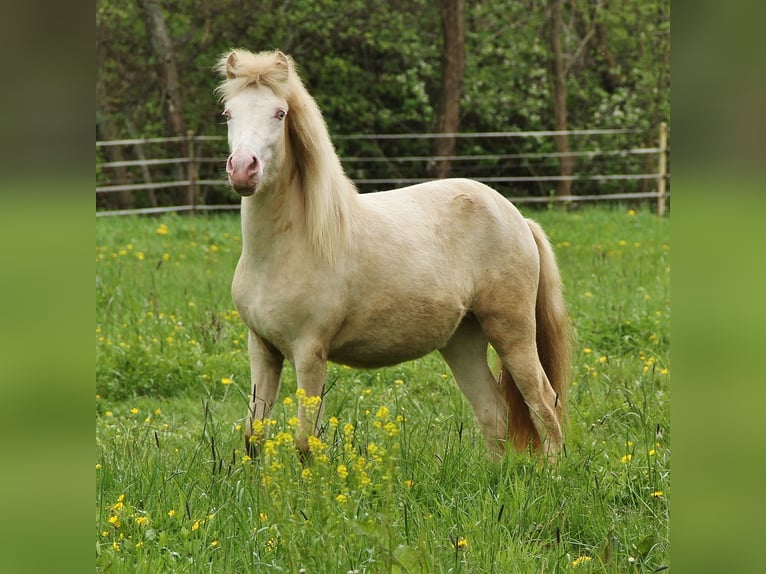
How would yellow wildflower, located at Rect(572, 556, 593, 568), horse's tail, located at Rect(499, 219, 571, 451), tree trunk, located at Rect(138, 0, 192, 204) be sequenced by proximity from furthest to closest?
tree trunk, located at Rect(138, 0, 192, 204) < horse's tail, located at Rect(499, 219, 571, 451) < yellow wildflower, located at Rect(572, 556, 593, 568)

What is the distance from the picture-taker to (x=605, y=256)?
9.93 meters

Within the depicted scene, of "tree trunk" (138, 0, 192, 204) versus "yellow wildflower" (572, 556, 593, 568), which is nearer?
"yellow wildflower" (572, 556, 593, 568)

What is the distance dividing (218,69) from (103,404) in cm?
252

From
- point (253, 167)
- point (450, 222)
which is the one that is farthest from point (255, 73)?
point (450, 222)

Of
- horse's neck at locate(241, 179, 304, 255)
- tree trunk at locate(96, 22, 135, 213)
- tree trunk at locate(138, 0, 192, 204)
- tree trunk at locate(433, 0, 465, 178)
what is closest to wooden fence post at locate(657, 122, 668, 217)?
tree trunk at locate(433, 0, 465, 178)

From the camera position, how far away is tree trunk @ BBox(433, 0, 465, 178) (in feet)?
59.9

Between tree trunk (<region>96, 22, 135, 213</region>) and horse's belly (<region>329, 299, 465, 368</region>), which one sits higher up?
tree trunk (<region>96, 22, 135, 213</region>)

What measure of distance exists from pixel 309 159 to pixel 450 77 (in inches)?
595

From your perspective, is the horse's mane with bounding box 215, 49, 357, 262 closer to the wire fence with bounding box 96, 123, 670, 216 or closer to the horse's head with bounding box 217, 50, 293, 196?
the horse's head with bounding box 217, 50, 293, 196

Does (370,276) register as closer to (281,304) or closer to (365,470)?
(281,304)

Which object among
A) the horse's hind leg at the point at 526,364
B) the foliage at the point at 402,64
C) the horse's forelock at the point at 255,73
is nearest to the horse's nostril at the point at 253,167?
the horse's forelock at the point at 255,73
